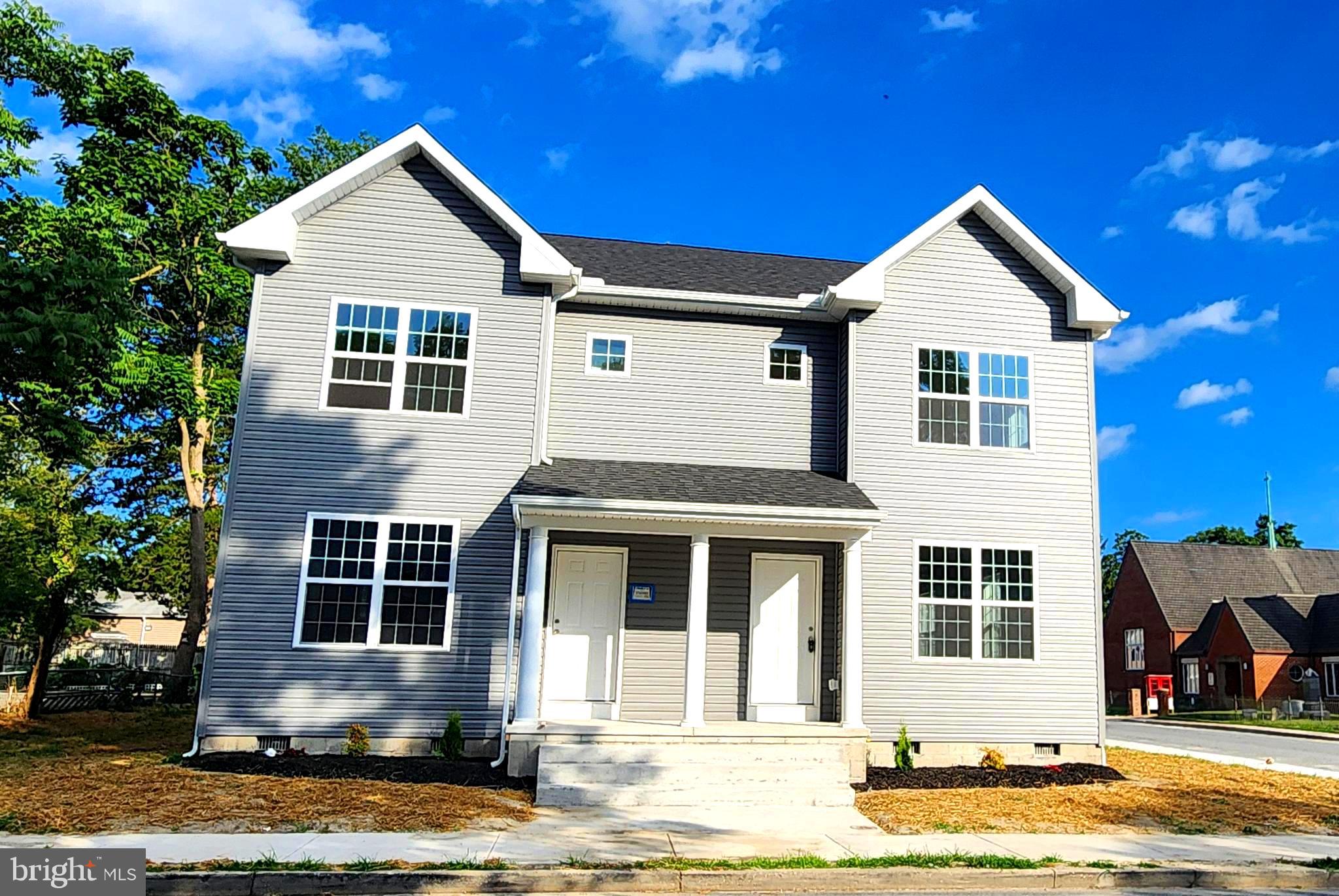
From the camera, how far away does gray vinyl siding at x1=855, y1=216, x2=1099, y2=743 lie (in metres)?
13.1

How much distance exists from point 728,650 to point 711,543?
59.2 inches

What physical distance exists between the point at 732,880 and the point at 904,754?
5.84m

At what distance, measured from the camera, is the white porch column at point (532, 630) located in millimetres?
11477

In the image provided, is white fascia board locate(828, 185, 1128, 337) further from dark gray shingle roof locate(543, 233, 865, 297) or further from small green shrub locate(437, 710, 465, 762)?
small green shrub locate(437, 710, 465, 762)

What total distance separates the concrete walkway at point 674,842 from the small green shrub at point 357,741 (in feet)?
10.1

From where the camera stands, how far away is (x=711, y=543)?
13.4 m

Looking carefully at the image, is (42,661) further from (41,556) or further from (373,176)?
(373,176)

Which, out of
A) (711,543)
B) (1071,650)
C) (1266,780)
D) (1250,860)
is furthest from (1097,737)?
(711,543)

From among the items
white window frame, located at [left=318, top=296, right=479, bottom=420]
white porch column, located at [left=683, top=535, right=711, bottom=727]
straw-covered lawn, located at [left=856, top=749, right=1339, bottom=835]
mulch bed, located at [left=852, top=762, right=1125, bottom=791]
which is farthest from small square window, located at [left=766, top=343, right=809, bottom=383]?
straw-covered lawn, located at [left=856, top=749, right=1339, bottom=835]

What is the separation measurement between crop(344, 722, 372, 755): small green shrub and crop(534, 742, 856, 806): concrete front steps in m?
2.51

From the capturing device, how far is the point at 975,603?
13.4 meters

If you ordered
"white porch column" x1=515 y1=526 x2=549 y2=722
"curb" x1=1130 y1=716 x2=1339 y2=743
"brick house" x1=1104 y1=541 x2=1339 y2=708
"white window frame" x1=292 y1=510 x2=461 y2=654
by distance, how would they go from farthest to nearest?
"brick house" x1=1104 y1=541 x2=1339 y2=708 → "curb" x1=1130 y1=716 x2=1339 y2=743 → "white window frame" x1=292 y1=510 x2=461 y2=654 → "white porch column" x1=515 y1=526 x2=549 y2=722

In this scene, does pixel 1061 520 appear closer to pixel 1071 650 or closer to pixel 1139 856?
pixel 1071 650

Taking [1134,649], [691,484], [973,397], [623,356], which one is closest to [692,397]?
[623,356]
